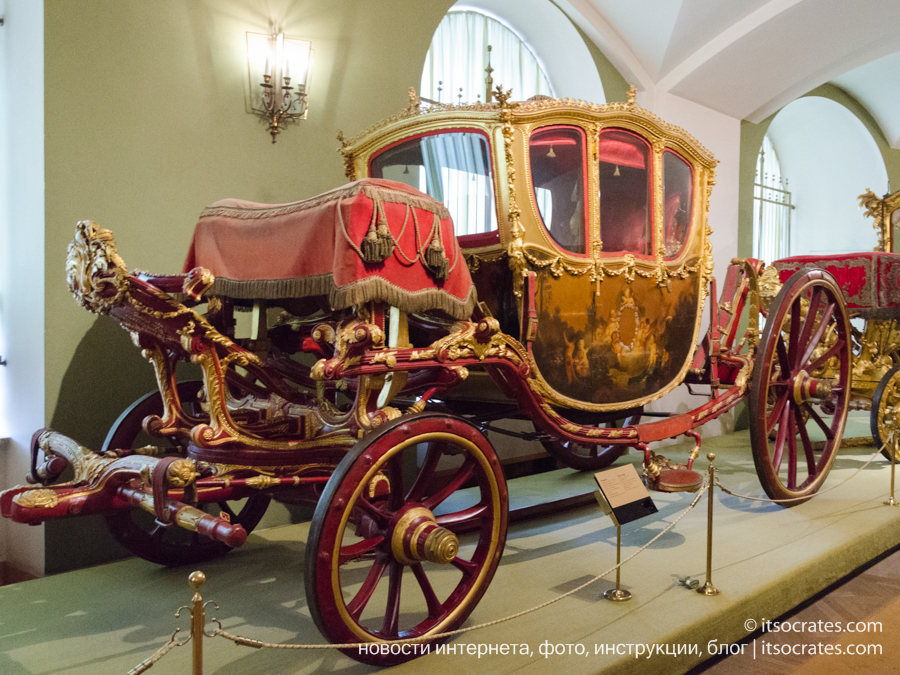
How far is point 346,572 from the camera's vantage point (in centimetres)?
296

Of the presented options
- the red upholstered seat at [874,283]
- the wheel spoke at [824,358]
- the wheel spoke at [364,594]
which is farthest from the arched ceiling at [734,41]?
the wheel spoke at [364,594]

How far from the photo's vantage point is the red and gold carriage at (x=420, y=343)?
2.13 meters

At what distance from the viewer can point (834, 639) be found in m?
2.77

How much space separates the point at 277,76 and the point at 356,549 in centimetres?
251

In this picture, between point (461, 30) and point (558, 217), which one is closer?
point (558, 217)

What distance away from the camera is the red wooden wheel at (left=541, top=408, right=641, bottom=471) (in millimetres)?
4594

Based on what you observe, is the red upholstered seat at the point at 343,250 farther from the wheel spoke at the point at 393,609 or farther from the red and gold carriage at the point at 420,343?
the wheel spoke at the point at 393,609

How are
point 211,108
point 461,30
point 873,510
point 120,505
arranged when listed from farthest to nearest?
point 461,30
point 873,510
point 211,108
point 120,505

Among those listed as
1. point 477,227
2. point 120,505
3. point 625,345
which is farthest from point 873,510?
point 120,505

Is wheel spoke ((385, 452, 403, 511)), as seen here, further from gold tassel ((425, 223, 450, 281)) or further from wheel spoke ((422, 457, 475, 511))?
gold tassel ((425, 223, 450, 281))

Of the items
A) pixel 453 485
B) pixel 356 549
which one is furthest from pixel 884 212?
pixel 356 549

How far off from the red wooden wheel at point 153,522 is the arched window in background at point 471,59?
3.05 meters

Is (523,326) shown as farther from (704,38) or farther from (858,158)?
(858,158)

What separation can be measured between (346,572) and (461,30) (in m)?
4.01
